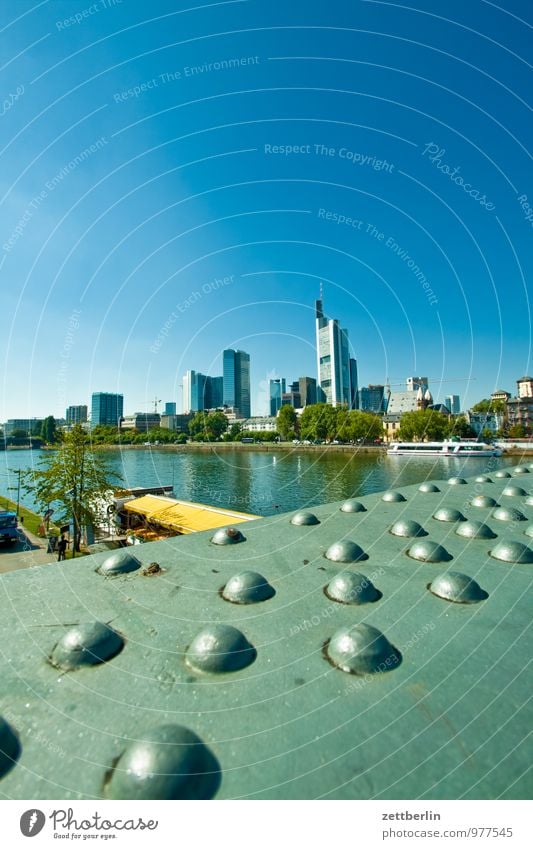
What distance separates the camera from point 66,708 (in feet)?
7.57

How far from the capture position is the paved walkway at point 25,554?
14959mm

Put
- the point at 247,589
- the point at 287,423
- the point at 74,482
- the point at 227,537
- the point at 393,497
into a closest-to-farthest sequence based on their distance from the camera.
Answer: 1. the point at 247,589
2. the point at 227,537
3. the point at 393,497
4. the point at 74,482
5. the point at 287,423

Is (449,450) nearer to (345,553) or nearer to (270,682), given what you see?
(345,553)

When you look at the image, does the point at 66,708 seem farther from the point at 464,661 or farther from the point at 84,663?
the point at 464,661

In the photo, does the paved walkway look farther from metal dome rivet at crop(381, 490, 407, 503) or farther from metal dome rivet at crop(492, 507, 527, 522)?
metal dome rivet at crop(492, 507, 527, 522)

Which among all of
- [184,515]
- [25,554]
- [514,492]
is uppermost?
[514,492]

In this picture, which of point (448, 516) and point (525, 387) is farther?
point (525, 387)

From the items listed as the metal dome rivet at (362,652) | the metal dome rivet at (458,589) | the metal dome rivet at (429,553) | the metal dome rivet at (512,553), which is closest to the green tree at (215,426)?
the metal dome rivet at (429,553)

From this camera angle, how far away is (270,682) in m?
2.50

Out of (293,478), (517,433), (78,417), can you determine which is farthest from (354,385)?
(78,417)

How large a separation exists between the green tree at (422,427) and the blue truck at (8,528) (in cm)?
7687

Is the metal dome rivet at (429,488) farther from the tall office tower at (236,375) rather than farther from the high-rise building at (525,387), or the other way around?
the high-rise building at (525,387)

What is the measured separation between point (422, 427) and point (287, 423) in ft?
123

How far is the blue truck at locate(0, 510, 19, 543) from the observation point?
17797 mm
